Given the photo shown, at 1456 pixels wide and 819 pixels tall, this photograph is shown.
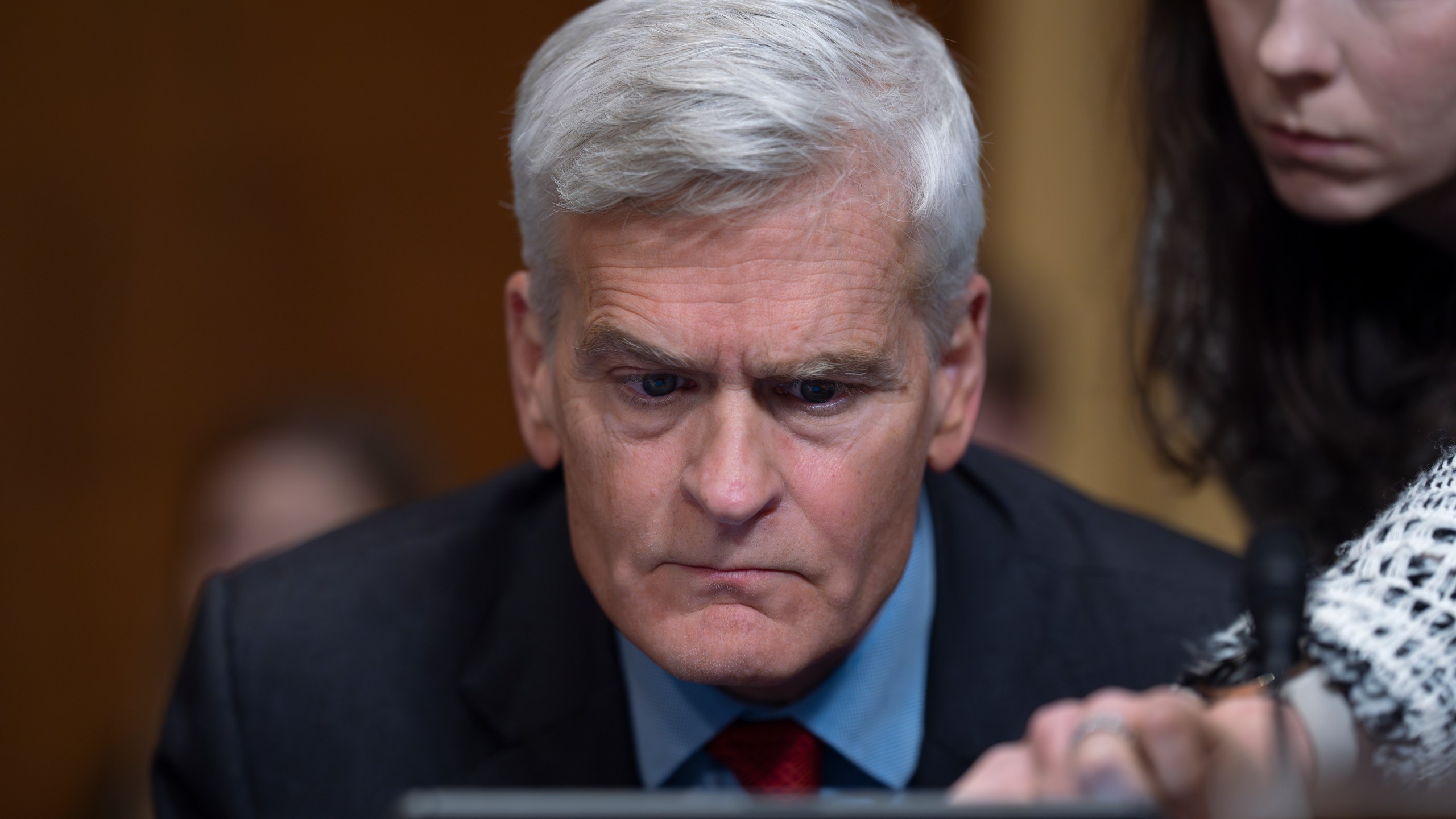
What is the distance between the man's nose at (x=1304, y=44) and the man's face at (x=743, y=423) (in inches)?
22.8

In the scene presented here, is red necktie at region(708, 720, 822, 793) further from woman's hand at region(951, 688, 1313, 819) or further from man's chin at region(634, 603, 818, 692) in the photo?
woman's hand at region(951, 688, 1313, 819)

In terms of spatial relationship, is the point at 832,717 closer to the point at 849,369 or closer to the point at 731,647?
the point at 731,647

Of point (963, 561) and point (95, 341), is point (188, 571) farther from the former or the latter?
point (963, 561)

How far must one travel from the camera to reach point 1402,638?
1.19m

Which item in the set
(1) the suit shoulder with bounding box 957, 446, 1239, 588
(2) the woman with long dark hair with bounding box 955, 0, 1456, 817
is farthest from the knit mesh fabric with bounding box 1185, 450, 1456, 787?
(1) the suit shoulder with bounding box 957, 446, 1239, 588

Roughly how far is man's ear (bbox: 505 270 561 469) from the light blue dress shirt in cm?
31

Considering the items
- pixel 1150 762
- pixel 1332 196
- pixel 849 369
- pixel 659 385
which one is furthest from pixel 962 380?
pixel 1150 762

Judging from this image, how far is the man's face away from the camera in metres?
1.52

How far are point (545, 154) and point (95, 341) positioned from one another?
2887 millimetres

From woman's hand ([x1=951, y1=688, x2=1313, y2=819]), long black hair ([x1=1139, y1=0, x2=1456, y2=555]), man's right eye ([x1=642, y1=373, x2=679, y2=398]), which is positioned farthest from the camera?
long black hair ([x1=1139, y1=0, x2=1456, y2=555])

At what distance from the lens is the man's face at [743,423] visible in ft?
5.00

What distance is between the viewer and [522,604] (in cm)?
203

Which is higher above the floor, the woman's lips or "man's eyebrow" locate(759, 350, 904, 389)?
the woman's lips

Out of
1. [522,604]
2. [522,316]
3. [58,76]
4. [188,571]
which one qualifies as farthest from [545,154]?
[58,76]
